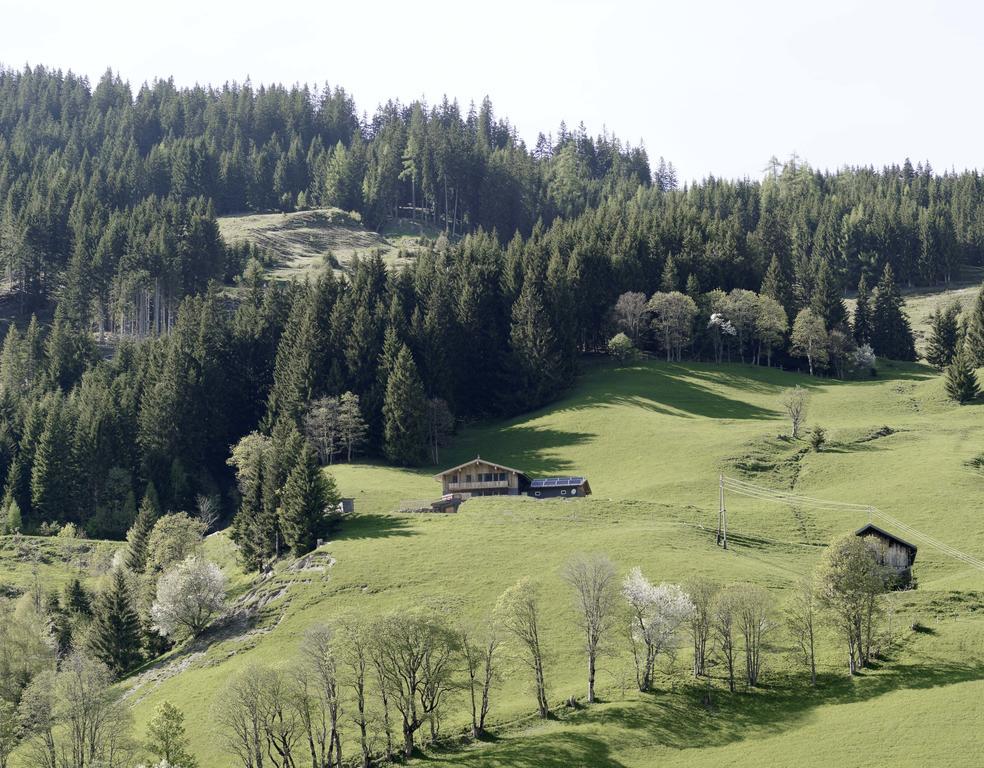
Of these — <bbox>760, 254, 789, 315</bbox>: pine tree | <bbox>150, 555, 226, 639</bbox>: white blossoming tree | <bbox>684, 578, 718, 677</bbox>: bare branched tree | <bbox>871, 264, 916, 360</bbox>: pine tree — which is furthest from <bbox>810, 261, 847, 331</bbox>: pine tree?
<bbox>150, 555, 226, 639</bbox>: white blossoming tree

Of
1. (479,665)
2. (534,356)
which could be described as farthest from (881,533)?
(534,356)

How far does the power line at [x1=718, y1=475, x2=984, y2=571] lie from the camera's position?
8969 cm

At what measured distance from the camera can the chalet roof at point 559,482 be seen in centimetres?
11262

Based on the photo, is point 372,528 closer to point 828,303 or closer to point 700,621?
point 700,621

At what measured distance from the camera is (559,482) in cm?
11388

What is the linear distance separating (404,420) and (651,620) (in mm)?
66038

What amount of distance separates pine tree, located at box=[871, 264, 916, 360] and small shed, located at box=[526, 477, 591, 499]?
261 ft

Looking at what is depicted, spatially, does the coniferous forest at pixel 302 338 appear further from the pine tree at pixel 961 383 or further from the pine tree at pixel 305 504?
the pine tree at pixel 961 383

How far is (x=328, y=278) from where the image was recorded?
520 ft

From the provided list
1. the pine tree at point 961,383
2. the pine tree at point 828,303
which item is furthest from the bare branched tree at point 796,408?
the pine tree at point 828,303

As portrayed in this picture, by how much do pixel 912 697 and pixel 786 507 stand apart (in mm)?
38743

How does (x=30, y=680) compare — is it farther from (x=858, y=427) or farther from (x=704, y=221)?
(x=704, y=221)

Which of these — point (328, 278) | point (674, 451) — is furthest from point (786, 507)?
point (328, 278)

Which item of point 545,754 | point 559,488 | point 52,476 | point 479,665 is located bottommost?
A: point 545,754
